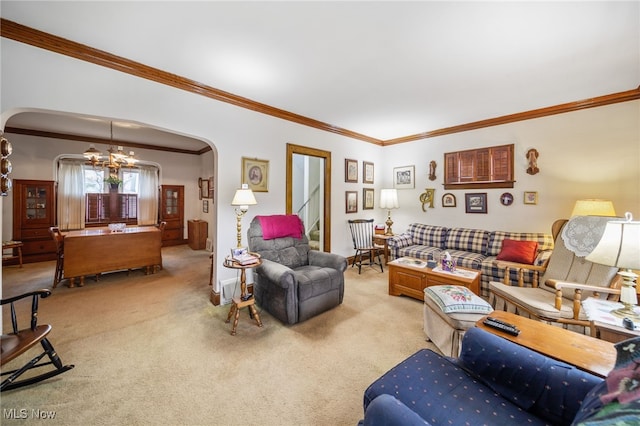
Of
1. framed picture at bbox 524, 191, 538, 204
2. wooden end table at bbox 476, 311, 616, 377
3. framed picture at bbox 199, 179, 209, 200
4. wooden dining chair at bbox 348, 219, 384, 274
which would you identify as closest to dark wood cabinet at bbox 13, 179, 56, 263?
framed picture at bbox 199, 179, 209, 200

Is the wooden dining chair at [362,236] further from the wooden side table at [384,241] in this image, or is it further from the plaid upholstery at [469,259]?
the plaid upholstery at [469,259]

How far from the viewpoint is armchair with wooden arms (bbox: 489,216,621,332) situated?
2221 millimetres

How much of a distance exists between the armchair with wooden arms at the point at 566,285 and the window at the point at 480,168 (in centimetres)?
129

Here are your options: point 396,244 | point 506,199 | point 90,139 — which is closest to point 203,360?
point 396,244

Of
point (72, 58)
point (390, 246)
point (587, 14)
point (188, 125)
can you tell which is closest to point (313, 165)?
point (390, 246)

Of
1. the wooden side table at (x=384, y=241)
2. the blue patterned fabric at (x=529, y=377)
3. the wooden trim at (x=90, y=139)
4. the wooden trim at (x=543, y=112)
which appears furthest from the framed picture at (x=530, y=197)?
the wooden trim at (x=90, y=139)

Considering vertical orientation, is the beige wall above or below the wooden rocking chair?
above

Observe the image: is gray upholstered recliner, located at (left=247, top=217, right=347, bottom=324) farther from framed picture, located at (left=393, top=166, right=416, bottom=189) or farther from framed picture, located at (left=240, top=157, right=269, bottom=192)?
framed picture, located at (left=393, top=166, right=416, bottom=189)

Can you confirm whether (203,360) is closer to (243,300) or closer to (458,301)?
(243,300)

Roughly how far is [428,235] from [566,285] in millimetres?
2558

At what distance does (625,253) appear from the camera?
1.46 metres

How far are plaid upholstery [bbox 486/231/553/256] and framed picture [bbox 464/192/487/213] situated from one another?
1.66 ft

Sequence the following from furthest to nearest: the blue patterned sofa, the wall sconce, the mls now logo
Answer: the wall sconce, the mls now logo, the blue patterned sofa

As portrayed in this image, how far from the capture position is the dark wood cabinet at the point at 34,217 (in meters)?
5.18
